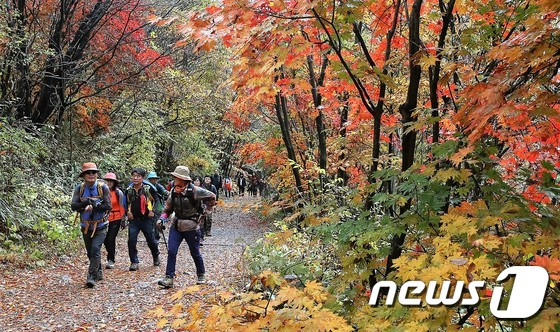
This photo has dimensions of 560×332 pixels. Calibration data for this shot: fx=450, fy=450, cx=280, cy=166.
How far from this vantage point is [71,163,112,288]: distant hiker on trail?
7.02 m

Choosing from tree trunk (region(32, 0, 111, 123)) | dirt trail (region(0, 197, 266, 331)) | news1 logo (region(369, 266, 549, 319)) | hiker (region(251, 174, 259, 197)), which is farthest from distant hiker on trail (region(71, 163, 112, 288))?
hiker (region(251, 174, 259, 197))

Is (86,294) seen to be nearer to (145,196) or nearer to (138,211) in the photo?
(138,211)

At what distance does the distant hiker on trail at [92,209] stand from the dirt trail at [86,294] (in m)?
0.57

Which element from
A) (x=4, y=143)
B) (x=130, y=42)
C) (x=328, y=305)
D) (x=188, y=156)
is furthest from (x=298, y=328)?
(x=188, y=156)

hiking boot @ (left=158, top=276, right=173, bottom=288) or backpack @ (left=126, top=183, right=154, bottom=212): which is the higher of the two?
backpack @ (left=126, top=183, right=154, bottom=212)

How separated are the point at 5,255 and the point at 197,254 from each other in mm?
3924

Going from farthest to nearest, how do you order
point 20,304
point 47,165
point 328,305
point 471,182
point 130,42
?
point 130,42, point 47,165, point 20,304, point 471,182, point 328,305

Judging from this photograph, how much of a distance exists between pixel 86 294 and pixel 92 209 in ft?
4.23

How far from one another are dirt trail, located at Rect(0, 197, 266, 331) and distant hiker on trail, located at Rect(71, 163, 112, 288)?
569 millimetres

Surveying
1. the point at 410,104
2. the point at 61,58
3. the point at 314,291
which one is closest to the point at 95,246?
the point at 314,291

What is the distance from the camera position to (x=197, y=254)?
718cm

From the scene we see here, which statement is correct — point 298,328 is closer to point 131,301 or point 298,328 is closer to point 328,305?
point 328,305

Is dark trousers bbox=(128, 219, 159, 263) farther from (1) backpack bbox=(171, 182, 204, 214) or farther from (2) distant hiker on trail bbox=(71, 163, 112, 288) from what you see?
(1) backpack bbox=(171, 182, 204, 214)

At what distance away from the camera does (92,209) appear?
277 inches
